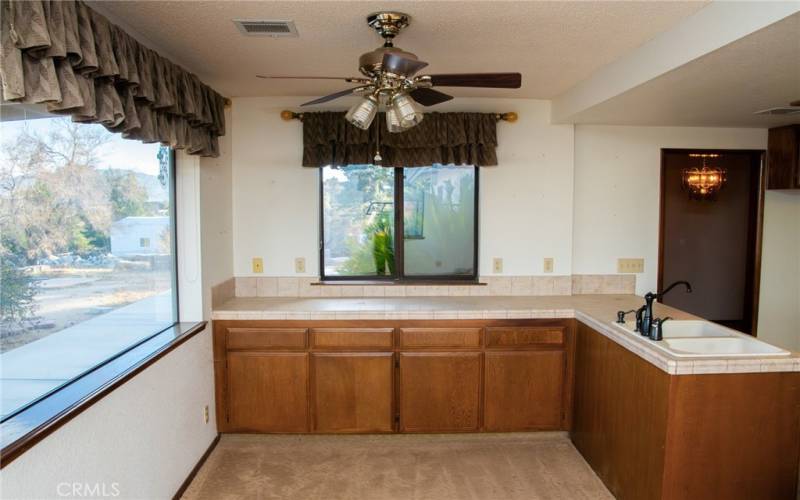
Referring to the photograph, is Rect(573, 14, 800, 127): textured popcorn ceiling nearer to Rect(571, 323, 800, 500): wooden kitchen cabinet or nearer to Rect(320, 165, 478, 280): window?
Rect(320, 165, 478, 280): window

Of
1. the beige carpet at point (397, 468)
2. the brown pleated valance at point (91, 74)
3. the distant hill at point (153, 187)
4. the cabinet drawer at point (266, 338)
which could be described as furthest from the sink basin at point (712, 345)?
the distant hill at point (153, 187)

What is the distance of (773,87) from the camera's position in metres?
2.42

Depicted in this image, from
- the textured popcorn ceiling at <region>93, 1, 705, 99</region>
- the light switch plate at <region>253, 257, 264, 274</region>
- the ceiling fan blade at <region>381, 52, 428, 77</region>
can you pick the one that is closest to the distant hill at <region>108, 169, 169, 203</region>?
the textured popcorn ceiling at <region>93, 1, 705, 99</region>

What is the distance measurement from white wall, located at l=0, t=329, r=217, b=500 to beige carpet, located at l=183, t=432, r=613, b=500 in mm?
236

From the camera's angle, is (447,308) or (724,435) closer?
(724,435)

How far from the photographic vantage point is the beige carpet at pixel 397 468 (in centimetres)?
260

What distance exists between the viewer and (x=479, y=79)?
1.88m

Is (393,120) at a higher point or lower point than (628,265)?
higher

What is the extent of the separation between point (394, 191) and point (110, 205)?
185 cm

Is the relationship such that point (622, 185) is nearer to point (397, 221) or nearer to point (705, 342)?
point (705, 342)

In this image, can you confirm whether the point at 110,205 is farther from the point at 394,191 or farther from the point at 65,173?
the point at 394,191

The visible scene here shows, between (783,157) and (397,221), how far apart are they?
9.24 feet

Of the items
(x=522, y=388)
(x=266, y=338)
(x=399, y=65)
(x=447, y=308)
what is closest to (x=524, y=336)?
(x=522, y=388)

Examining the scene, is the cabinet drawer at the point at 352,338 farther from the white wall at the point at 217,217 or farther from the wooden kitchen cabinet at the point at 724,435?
the wooden kitchen cabinet at the point at 724,435
